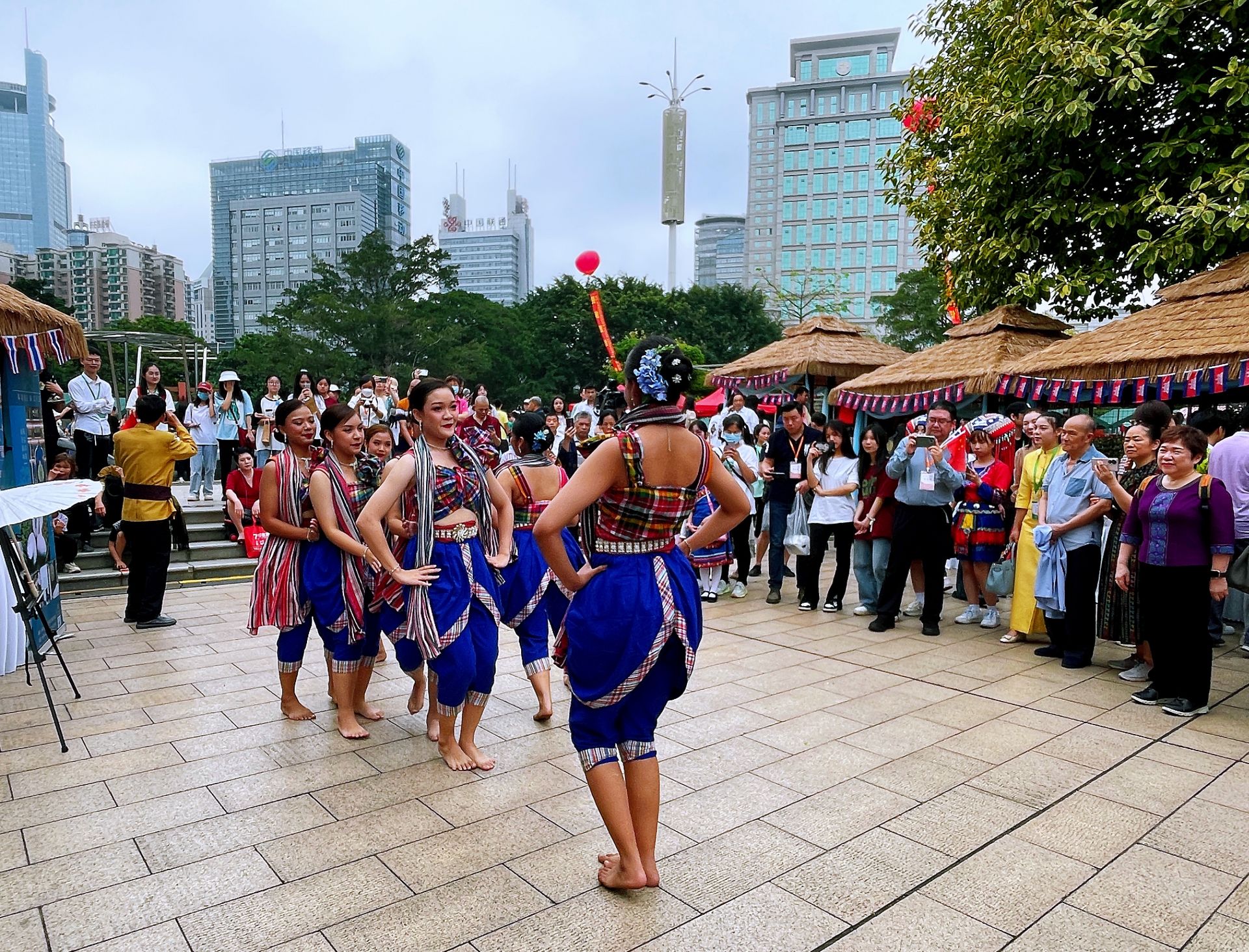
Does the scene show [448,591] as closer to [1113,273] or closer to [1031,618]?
[1031,618]

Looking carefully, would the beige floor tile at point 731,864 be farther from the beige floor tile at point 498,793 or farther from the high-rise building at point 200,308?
the high-rise building at point 200,308

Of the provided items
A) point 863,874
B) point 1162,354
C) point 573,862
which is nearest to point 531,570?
point 573,862

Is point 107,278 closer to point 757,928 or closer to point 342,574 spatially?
point 342,574

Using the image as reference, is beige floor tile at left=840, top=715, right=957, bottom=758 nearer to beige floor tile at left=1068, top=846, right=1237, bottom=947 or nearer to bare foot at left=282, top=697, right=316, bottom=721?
beige floor tile at left=1068, top=846, right=1237, bottom=947

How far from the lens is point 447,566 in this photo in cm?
360

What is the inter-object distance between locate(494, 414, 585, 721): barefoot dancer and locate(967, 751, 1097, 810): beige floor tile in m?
2.09

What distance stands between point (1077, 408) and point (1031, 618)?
5.62 metres

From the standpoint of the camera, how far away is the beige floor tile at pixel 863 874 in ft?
8.84

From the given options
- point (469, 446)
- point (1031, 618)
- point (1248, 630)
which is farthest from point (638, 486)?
point (1248, 630)

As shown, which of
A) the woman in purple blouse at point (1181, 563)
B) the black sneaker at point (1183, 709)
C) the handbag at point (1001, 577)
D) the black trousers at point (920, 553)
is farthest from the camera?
the handbag at point (1001, 577)

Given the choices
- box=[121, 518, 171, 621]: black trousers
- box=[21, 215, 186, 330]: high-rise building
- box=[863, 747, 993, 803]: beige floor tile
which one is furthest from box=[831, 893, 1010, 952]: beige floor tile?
box=[21, 215, 186, 330]: high-rise building

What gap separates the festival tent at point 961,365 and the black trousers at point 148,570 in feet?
27.5

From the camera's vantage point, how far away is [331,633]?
4191mm

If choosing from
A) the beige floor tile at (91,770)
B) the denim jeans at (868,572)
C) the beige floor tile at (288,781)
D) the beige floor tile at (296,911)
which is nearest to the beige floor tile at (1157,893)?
the beige floor tile at (296,911)
